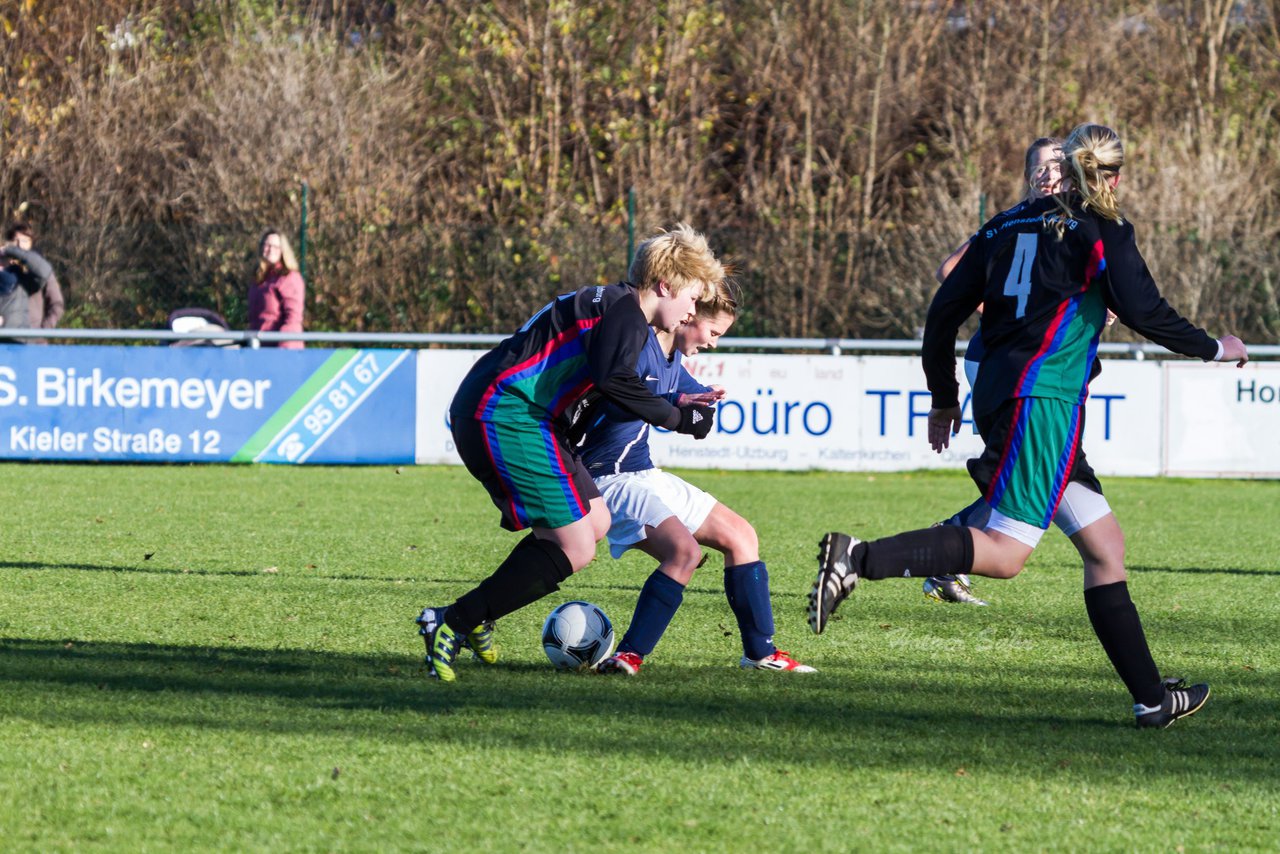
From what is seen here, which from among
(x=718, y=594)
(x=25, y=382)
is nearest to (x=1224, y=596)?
(x=718, y=594)

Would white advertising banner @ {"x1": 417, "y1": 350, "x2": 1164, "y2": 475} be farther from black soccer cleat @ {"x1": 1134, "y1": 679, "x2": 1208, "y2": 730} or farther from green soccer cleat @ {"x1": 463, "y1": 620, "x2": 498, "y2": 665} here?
black soccer cleat @ {"x1": 1134, "y1": 679, "x2": 1208, "y2": 730}

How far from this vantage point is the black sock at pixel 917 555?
4590 mm

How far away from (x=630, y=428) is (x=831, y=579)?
1525 millimetres

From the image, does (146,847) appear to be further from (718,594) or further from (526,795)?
(718,594)

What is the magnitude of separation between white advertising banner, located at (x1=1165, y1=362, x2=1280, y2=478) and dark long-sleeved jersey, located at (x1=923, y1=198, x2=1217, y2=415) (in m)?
9.96

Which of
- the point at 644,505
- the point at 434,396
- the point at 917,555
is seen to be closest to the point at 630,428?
the point at 644,505

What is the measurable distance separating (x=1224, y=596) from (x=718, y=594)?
2.25m

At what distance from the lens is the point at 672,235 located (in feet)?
17.2

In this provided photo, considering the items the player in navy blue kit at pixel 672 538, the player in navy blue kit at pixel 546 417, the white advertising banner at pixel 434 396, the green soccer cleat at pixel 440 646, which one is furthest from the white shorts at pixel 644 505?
the white advertising banner at pixel 434 396

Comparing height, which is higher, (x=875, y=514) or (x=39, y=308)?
(x=39, y=308)

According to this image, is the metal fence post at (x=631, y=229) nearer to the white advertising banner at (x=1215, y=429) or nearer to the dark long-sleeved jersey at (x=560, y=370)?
the white advertising banner at (x=1215, y=429)

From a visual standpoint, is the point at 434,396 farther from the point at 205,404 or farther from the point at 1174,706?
the point at 1174,706

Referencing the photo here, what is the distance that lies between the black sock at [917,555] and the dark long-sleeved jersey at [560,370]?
861 millimetres

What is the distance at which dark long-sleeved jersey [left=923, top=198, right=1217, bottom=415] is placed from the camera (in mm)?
4621
